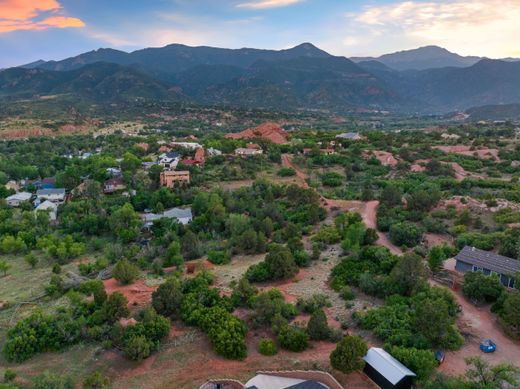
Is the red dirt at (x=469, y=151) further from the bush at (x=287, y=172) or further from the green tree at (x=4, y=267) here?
the green tree at (x=4, y=267)

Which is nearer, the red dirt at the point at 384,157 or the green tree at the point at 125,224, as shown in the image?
the green tree at the point at 125,224

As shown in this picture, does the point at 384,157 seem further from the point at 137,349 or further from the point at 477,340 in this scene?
the point at 137,349

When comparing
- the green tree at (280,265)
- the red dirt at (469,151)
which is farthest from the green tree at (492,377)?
the red dirt at (469,151)

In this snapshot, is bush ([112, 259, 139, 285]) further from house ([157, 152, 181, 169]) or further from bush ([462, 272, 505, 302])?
house ([157, 152, 181, 169])

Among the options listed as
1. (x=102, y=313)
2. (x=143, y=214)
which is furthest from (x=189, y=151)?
(x=102, y=313)

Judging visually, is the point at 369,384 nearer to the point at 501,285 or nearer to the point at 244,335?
the point at 244,335

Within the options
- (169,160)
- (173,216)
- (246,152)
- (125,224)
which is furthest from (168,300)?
(246,152)
